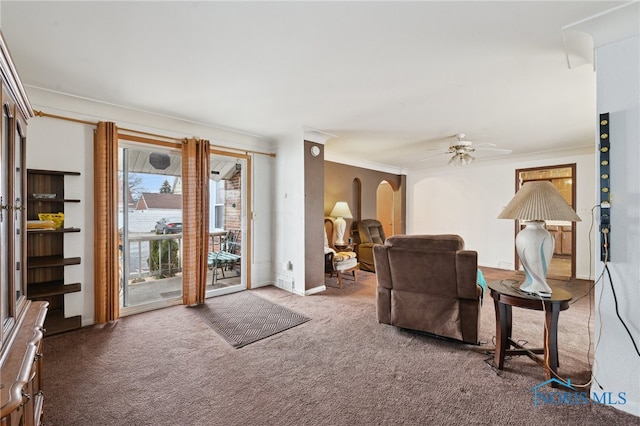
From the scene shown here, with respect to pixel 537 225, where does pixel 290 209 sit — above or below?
above

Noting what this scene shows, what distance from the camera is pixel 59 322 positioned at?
2924mm

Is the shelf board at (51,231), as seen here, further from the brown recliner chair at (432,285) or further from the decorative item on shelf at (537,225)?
the decorative item on shelf at (537,225)

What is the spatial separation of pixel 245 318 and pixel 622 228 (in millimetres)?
3309

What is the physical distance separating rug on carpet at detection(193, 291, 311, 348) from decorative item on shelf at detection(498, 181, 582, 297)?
2.20 metres

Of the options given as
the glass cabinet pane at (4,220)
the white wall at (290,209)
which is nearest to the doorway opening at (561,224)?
the white wall at (290,209)

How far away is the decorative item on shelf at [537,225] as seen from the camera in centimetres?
200

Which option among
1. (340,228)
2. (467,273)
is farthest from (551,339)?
(340,228)

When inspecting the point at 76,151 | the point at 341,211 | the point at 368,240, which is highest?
the point at 76,151

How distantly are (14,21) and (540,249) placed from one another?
386 centimetres

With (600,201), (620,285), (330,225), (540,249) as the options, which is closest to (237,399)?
(540,249)

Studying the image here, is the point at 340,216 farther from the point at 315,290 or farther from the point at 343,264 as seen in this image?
the point at 315,290

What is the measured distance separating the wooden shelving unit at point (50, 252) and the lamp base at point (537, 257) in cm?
407

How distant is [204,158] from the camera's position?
3.84 meters

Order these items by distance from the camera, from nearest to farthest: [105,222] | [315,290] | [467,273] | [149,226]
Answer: [467,273] → [105,222] → [149,226] → [315,290]
